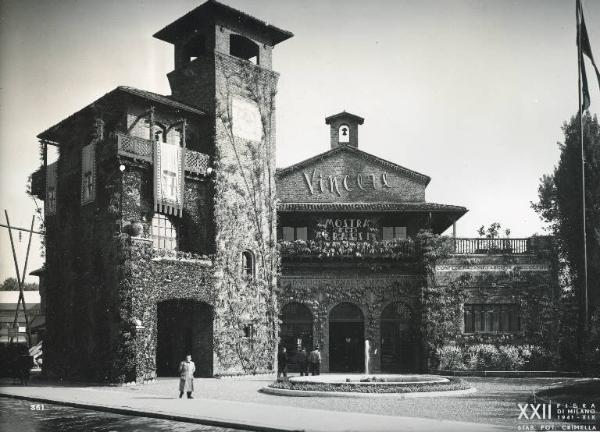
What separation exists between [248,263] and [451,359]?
11.4 m

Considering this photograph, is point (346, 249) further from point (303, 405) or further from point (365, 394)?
point (303, 405)

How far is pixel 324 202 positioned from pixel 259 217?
7737mm

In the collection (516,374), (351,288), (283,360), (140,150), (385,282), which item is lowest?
(516,374)

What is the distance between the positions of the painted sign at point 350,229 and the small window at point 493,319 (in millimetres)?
6815

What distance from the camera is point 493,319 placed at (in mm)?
38188

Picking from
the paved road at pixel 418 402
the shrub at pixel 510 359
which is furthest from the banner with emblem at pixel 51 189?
the shrub at pixel 510 359

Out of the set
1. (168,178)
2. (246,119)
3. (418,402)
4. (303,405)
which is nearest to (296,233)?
(246,119)

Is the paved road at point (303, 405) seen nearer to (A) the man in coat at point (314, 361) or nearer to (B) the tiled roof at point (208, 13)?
(A) the man in coat at point (314, 361)

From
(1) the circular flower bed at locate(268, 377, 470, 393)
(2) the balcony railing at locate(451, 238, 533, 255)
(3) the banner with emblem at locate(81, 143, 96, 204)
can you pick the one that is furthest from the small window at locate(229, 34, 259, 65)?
(1) the circular flower bed at locate(268, 377, 470, 393)

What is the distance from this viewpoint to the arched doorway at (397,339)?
38.9 metres

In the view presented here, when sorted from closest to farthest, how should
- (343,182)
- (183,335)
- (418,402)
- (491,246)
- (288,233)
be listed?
1. (418,402)
2. (183,335)
3. (491,246)
4. (288,233)
5. (343,182)

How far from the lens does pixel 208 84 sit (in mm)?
35031

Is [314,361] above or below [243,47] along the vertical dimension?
below

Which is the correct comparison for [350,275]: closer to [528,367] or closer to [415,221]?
[415,221]
